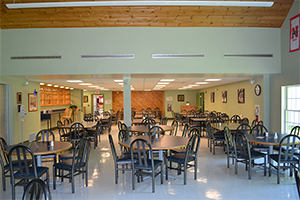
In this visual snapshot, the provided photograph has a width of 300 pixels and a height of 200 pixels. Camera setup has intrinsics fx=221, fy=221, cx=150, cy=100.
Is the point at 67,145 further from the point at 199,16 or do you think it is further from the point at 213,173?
the point at 199,16

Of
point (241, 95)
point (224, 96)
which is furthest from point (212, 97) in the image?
point (241, 95)

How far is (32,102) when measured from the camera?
26.5ft

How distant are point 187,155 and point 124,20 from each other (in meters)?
3.98

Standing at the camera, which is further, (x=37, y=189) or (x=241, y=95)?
(x=241, y=95)

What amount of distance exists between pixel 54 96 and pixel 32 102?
4.11 m

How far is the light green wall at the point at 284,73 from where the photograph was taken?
5.61 meters

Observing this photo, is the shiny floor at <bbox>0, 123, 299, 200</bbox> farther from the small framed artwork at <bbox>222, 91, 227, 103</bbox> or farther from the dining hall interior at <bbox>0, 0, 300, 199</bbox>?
the small framed artwork at <bbox>222, 91, 227, 103</bbox>

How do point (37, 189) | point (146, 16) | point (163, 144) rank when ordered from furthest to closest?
1. point (146, 16)
2. point (163, 144)
3. point (37, 189)

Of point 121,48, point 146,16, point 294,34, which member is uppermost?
point 146,16

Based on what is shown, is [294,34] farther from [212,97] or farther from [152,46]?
[212,97]

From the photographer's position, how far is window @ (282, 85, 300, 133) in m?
5.91

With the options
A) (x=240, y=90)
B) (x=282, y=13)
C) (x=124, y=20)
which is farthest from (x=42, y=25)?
(x=240, y=90)

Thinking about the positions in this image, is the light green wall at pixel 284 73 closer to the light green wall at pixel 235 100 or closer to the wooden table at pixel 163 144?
the light green wall at pixel 235 100

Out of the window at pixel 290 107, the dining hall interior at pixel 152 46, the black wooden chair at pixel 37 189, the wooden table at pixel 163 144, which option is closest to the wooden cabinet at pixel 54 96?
the dining hall interior at pixel 152 46
